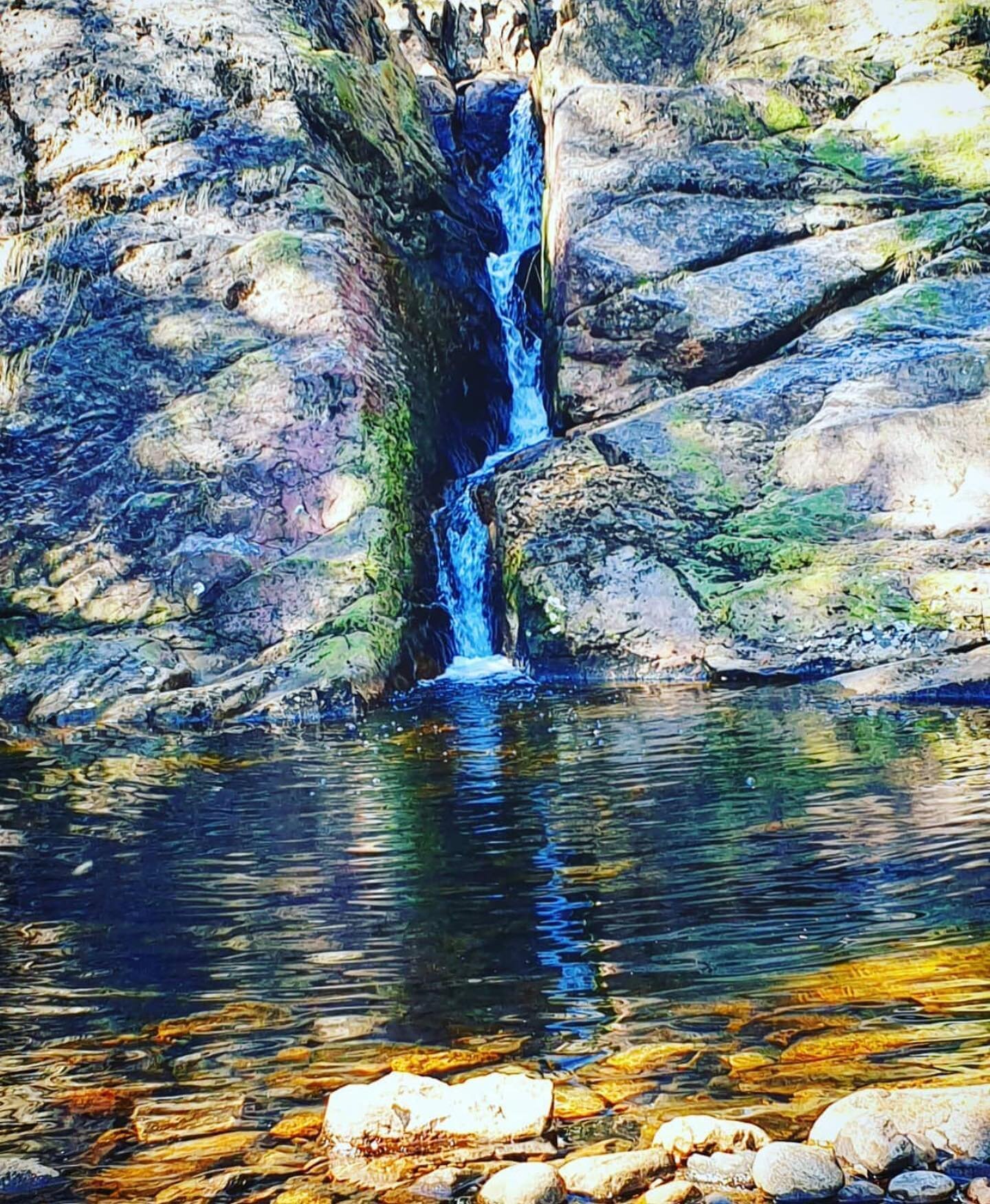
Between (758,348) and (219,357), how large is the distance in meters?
7.42

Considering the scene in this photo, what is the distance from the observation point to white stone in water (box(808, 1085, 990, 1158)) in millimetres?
3232

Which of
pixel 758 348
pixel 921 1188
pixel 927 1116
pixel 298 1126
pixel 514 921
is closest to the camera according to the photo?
pixel 921 1188

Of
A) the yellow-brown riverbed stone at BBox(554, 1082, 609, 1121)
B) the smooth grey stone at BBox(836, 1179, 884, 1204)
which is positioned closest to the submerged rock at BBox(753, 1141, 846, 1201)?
the smooth grey stone at BBox(836, 1179, 884, 1204)

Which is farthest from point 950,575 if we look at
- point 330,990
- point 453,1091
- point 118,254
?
point 118,254

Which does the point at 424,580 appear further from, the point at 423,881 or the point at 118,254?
the point at 423,881

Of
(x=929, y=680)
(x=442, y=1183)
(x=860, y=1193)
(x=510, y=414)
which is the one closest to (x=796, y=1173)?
(x=860, y=1193)

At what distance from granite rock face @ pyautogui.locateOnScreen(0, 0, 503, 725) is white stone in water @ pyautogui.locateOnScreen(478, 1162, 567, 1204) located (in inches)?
385

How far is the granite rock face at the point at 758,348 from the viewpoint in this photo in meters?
13.6

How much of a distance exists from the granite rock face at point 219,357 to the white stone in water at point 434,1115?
9.28 meters

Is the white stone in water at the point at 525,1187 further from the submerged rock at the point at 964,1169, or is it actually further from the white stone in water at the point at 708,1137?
the submerged rock at the point at 964,1169

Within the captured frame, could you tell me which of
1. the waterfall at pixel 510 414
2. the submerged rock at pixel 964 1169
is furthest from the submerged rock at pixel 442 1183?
the waterfall at pixel 510 414

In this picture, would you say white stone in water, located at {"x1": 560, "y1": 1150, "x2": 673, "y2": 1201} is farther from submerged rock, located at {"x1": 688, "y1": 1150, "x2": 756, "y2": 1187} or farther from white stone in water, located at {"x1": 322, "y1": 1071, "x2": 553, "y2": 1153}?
white stone in water, located at {"x1": 322, "y1": 1071, "x2": 553, "y2": 1153}

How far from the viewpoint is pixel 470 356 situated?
18.5 metres

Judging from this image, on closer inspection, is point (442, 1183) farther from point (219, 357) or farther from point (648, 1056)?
point (219, 357)
